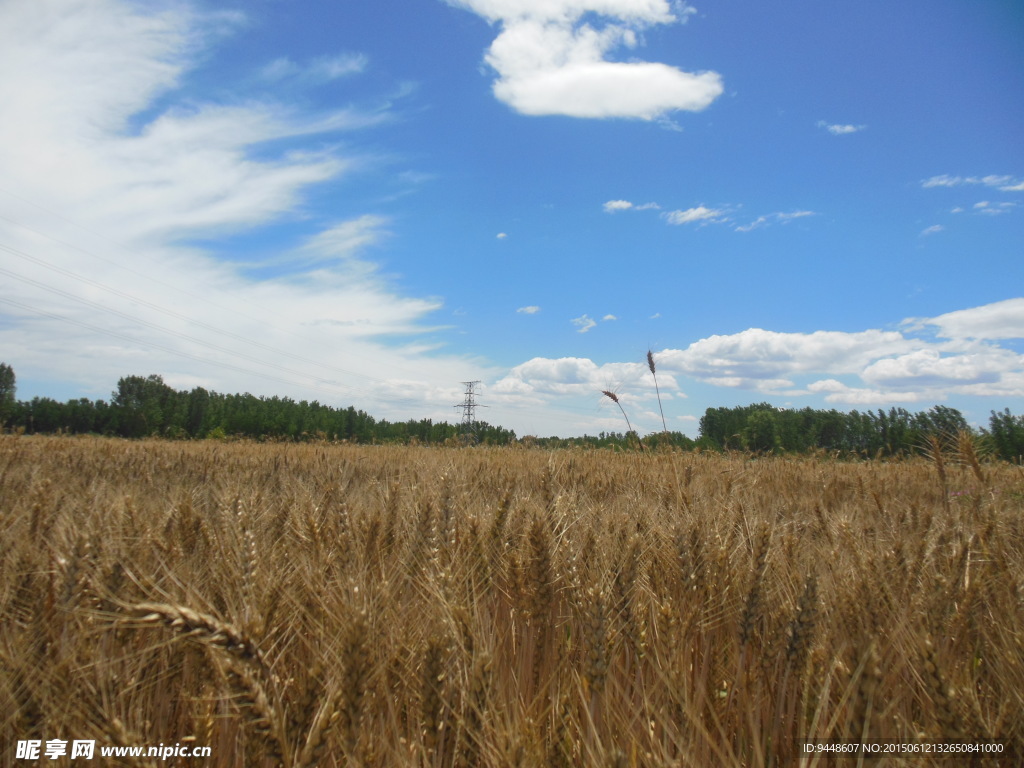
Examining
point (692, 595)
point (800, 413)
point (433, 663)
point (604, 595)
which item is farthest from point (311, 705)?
point (800, 413)

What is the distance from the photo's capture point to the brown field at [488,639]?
1.12 meters

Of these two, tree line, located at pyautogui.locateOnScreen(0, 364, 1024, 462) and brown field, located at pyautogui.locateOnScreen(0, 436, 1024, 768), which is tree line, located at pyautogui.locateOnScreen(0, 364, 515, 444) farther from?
brown field, located at pyautogui.locateOnScreen(0, 436, 1024, 768)

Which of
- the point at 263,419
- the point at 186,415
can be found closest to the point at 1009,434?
the point at 263,419

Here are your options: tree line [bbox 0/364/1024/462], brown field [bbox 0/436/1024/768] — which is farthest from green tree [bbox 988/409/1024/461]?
brown field [bbox 0/436/1024/768]

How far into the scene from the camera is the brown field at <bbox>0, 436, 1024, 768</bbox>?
112 centimetres

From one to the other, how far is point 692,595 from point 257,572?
5.04 feet

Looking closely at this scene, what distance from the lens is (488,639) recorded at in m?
Result: 1.56

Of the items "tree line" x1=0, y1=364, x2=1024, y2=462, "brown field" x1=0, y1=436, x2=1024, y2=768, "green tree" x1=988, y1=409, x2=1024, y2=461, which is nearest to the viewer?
"brown field" x1=0, y1=436, x2=1024, y2=768

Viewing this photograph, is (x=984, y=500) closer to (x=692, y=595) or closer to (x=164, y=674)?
(x=692, y=595)

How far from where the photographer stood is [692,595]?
2020 mm

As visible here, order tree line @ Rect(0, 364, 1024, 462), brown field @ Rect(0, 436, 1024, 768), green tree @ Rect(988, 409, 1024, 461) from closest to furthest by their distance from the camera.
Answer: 1. brown field @ Rect(0, 436, 1024, 768)
2. green tree @ Rect(988, 409, 1024, 461)
3. tree line @ Rect(0, 364, 1024, 462)

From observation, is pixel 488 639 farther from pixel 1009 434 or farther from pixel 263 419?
pixel 263 419

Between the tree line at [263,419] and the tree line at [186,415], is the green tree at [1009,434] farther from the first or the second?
the tree line at [186,415]

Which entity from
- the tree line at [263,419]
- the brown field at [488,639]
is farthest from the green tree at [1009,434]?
the brown field at [488,639]
